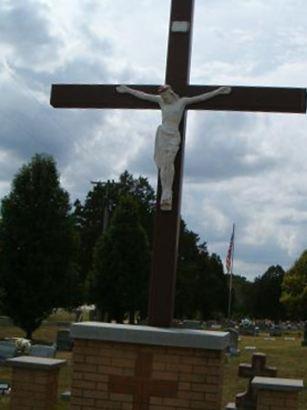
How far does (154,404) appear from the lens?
7316 millimetres

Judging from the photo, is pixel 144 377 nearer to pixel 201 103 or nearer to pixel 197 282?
pixel 201 103

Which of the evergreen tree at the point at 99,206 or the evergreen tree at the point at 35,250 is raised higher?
the evergreen tree at the point at 99,206

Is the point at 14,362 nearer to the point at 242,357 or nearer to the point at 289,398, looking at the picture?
the point at 289,398

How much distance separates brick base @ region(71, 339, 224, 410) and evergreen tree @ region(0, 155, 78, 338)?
21573mm

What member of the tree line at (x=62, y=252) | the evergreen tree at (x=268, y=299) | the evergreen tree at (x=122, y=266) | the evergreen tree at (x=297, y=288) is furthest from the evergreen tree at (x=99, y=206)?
the evergreen tree at (x=268, y=299)

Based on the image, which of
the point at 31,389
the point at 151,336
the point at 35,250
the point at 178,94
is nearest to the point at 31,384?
the point at 31,389

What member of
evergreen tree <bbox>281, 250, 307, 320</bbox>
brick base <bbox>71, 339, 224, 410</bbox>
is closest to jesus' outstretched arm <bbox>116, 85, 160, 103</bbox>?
brick base <bbox>71, 339, 224, 410</bbox>

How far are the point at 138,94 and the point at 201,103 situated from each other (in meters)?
0.73

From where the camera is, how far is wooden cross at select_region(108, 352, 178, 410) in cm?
733

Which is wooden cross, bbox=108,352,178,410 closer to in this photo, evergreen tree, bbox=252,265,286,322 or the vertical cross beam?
the vertical cross beam

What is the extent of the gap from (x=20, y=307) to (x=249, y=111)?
863 inches

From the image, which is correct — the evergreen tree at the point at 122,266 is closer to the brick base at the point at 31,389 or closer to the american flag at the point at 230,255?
the american flag at the point at 230,255

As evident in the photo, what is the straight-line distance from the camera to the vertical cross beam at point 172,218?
309 inches

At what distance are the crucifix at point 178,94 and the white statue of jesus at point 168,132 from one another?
0.05 meters
